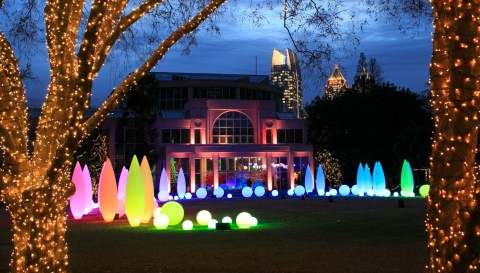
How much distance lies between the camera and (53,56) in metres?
6.79

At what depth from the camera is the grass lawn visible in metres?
11.6

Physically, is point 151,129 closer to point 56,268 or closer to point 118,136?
point 118,136

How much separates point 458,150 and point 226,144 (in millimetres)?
48381

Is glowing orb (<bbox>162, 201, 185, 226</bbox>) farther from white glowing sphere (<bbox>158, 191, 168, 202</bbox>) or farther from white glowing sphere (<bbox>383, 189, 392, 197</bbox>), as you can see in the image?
white glowing sphere (<bbox>383, 189, 392, 197</bbox>)

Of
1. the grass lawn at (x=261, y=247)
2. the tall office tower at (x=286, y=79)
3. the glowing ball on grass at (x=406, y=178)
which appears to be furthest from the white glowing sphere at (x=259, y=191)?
the tall office tower at (x=286, y=79)

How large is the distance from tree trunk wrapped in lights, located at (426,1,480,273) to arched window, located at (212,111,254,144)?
166ft

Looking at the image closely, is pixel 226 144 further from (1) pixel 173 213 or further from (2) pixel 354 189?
(1) pixel 173 213

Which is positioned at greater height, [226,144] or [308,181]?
[226,144]

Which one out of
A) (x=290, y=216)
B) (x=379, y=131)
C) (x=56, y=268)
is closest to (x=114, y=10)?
(x=56, y=268)

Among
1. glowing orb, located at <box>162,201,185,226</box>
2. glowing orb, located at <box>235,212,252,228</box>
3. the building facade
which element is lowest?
glowing orb, located at <box>235,212,252,228</box>

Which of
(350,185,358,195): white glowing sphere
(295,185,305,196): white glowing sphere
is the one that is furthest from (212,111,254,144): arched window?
(350,185,358,195): white glowing sphere

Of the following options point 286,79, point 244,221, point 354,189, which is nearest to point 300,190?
point 354,189

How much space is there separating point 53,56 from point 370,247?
967cm

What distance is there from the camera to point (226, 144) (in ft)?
175
